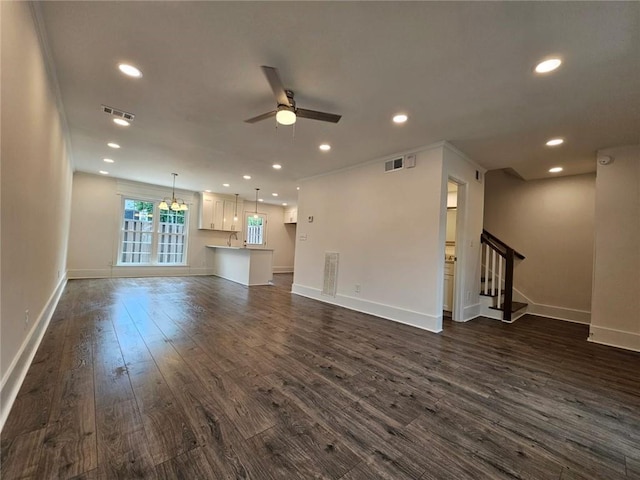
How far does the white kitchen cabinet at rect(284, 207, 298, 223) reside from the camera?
35.1 feet

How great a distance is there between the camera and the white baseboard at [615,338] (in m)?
3.42

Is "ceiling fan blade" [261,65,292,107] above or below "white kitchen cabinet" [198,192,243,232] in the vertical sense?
above

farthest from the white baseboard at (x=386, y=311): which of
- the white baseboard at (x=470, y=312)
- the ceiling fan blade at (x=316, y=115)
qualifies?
the ceiling fan blade at (x=316, y=115)

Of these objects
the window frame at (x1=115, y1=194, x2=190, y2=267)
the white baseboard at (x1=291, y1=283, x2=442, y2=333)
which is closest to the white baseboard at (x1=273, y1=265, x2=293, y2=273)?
the window frame at (x1=115, y1=194, x2=190, y2=267)

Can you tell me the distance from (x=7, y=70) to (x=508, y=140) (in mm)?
4862

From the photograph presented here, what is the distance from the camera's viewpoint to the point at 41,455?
1.34 meters

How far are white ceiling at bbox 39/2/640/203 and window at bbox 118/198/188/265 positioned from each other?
12.9 feet

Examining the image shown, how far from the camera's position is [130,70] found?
8.09ft

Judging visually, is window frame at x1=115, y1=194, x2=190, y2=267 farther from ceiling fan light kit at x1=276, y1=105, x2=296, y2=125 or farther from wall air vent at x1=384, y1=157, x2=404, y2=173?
ceiling fan light kit at x1=276, y1=105, x2=296, y2=125

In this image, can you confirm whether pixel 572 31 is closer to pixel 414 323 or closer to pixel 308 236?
pixel 414 323

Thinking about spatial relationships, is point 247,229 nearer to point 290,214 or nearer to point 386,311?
point 290,214

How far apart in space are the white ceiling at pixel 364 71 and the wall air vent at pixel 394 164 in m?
0.26

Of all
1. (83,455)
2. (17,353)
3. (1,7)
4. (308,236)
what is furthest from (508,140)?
(17,353)

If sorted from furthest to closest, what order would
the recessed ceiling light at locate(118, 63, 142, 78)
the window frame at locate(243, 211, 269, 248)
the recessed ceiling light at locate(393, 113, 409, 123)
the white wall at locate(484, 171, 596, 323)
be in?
the window frame at locate(243, 211, 269, 248), the white wall at locate(484, 171, 596, 323), the recessed ceiling light at locate(393, 113, 409, 123), the recessed ceiling light at locate(118, 63, 142, 78)
